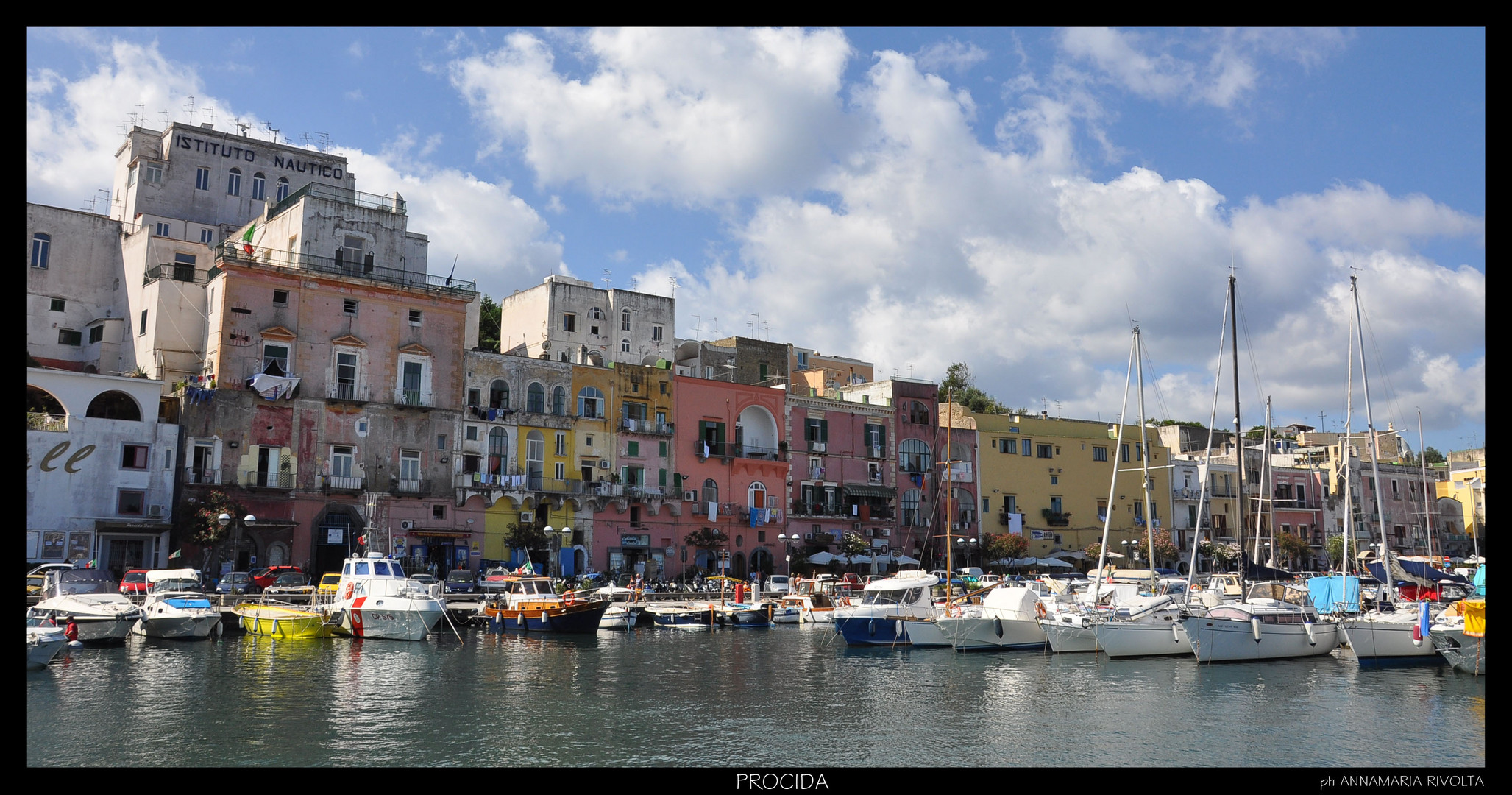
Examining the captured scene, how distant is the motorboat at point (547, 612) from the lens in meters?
36.2

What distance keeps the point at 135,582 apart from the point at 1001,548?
144 feet

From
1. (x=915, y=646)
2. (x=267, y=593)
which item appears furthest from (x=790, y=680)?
(x=267, y=593)

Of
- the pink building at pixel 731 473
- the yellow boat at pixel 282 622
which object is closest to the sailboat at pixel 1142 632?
the yellow boat at pixel 282 622

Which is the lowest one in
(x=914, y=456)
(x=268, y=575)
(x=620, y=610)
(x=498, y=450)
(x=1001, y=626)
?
(x=620, y=610)

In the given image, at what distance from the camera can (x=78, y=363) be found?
5191 centimetres

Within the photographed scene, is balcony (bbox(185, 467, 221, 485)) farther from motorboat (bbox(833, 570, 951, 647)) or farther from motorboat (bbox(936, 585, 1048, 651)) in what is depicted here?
motorboat (bbox(936, 585, 1048, 651))

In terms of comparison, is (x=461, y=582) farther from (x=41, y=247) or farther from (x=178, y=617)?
(x=41, y=247)

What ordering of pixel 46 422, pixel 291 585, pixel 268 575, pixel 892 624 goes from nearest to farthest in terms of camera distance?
pixel 892 624 → pixel 291 585 → pixel 46 422 → pixel 268 575

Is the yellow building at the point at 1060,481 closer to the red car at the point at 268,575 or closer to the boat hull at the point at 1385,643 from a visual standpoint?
the boat hull at the point at 1385,643

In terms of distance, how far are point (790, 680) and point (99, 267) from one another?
1768 inches

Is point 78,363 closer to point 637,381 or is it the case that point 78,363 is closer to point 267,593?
point 267,593

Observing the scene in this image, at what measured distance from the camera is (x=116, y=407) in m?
43.7

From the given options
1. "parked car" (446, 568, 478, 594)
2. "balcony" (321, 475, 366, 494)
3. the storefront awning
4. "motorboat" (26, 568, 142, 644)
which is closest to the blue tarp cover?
the storefront awning

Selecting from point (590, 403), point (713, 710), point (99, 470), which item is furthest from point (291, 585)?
point (713, 710)
